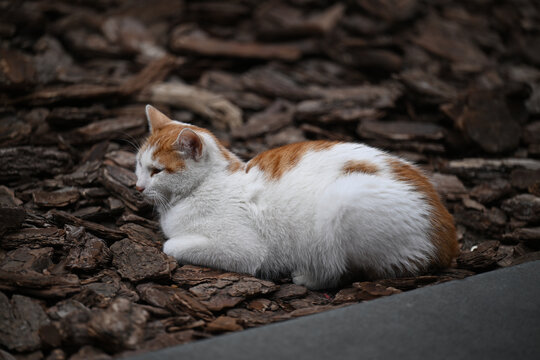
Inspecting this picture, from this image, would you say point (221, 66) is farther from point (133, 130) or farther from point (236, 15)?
point (133, 130)

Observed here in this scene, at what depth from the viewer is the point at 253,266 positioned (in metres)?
2.91

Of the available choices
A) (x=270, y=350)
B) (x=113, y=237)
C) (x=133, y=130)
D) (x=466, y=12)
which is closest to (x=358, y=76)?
(x=466, y=12)

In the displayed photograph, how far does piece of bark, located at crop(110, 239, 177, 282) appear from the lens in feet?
8.82

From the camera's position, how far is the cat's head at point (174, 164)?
118 inches

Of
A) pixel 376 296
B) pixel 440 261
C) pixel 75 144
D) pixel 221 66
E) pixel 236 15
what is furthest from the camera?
pixel 236 15

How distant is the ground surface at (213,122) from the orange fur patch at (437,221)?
0.47ft

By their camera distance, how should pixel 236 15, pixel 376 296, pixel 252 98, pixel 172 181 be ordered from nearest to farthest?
pixel 376 296 → pixel 172 181 → pixel 252 98 → pixel 236 15

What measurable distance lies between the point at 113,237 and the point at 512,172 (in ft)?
11.4

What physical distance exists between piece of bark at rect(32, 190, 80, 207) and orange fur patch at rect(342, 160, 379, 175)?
2.04 meters

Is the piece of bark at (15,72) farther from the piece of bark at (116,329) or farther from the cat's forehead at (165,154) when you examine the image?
the piece of bark at (116,329)

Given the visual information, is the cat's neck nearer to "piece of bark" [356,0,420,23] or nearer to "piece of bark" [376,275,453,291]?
"piece of bark" [376,275,453,291]

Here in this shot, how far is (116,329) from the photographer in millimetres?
2088

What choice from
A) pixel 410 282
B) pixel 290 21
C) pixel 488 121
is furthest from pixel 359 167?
pixel 290 21

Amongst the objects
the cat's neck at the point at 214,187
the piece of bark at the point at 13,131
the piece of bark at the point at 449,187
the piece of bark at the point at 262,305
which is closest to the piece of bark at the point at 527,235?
the piece of bark at the point at 449,187
